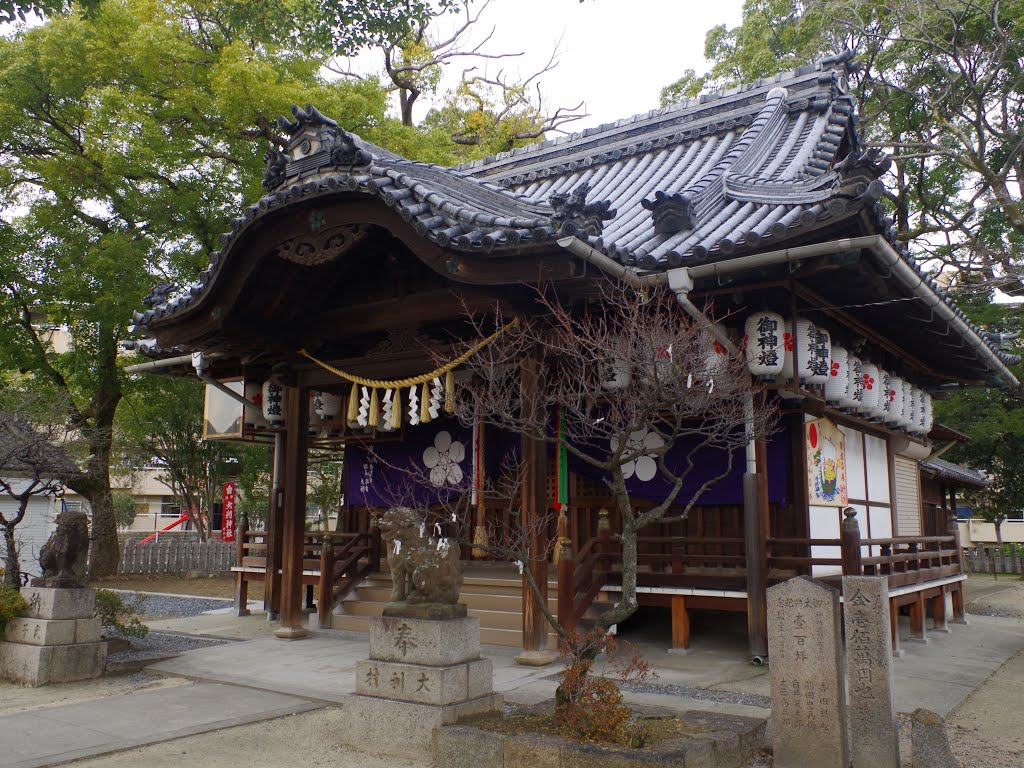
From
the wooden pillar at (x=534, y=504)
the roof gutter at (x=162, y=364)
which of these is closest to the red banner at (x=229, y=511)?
the roof gutter at (x=162, y=364)

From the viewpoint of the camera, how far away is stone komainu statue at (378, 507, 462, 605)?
6465mm

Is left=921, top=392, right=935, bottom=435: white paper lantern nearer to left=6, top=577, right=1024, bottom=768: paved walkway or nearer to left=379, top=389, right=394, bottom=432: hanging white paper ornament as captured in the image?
left=6, top=577, right=1024, bottom=768: paved walkway

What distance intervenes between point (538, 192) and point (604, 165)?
1368mm

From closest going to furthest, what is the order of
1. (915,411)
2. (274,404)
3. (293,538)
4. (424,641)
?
(424,641)
(293,538)
(274,404)
(915,411)

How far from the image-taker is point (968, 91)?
783 inches

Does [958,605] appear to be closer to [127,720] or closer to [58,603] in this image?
[127,720]

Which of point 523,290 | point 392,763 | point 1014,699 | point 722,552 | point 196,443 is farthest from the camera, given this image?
point 196,443

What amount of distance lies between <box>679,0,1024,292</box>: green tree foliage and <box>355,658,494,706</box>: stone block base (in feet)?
46.6

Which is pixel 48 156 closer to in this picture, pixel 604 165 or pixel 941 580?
pixel 604 165

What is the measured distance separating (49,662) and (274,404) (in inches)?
201

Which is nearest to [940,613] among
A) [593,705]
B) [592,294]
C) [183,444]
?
[592,294]

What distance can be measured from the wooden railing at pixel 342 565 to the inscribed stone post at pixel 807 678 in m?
7.64

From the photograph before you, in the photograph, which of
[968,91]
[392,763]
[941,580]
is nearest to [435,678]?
[392,763]

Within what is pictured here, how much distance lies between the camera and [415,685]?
20.2 ft
